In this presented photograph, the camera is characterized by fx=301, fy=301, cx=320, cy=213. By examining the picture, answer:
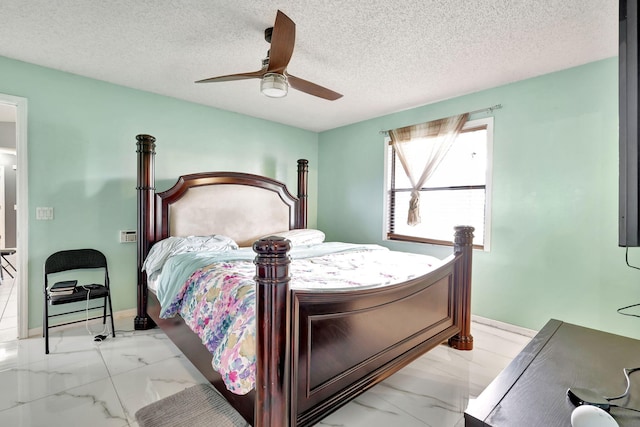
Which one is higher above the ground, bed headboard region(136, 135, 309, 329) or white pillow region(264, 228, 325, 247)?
A: bed headboard region(136, 135, 309, 329)

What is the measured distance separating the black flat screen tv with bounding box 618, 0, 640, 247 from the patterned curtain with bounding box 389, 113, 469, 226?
2501 millimetres

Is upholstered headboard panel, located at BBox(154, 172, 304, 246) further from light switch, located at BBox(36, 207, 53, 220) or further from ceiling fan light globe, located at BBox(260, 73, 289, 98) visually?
ceiling fan light globe, located at BBox(260, 73, 289, 98)

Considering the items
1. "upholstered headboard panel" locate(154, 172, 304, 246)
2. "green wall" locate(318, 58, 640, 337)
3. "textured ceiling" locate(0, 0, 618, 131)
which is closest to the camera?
"textured ceiling" locate(0, 0, 618, 131)

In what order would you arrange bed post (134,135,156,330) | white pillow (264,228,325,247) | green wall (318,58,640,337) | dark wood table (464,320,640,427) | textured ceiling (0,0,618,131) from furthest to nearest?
white pillow (264,228,325,247) → bed post (134,135,156,330) → green wall (318,58,640,337) → textured ceiling (0,0,618,131) → dark wood table (464,320,640,427)

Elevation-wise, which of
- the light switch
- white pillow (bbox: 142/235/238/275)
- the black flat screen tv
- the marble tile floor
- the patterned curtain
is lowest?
the marble tile floor

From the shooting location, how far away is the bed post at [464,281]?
7.98ft

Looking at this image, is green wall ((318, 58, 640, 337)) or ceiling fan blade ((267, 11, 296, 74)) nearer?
ceiling fan blade ((267, 11, 296, 74))

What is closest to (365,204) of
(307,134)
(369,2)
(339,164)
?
(339,164)

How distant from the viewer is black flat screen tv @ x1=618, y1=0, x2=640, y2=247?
0.78 meters

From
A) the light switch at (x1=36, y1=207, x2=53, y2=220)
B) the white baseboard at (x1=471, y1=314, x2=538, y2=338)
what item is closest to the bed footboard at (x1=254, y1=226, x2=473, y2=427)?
the white baseboard at (x1=471, y1=314, x2=538, y2=338)

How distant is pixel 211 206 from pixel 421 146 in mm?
2512

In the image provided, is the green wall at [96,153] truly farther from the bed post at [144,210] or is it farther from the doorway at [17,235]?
the bed post at [144,210]

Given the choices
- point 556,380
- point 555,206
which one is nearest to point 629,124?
point 556,380

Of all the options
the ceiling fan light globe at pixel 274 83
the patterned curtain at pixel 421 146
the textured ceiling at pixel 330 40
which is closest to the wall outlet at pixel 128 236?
the textured ceiling at pixel 330 40
